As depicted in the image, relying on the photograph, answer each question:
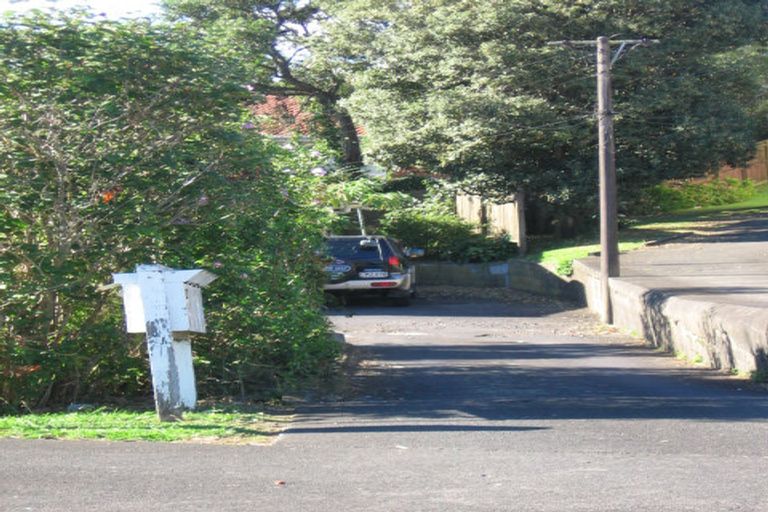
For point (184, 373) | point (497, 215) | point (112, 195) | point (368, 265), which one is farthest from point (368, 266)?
point (184, 373)

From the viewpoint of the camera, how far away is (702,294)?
54.7 ft

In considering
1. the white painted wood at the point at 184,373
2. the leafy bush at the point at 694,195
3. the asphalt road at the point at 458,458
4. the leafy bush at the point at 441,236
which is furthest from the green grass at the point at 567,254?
the white painted wood at the point at 184,373

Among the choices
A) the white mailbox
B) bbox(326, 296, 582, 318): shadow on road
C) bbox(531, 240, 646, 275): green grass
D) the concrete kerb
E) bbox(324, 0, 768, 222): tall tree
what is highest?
bbox(324, 0, 768, 222): tall tree

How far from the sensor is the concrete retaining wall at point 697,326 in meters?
12.0

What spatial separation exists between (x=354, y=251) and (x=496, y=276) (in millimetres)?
6470

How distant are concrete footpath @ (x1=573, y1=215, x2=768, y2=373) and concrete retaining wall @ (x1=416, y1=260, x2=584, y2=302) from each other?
64.2 inches

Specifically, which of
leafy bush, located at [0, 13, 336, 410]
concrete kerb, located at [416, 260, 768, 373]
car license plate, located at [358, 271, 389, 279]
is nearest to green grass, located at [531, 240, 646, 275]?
concrete kerb, located at [416, 260, 768, 373]

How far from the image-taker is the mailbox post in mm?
7883

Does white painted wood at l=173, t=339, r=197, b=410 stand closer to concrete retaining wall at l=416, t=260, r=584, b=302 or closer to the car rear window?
the car rear window

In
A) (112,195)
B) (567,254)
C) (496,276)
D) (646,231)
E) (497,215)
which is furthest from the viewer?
(497,215)

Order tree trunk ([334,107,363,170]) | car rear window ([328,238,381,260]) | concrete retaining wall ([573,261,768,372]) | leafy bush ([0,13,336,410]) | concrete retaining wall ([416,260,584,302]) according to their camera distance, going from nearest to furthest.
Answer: leafy bush ([0,13,336,410]), concrete retaining wall ([573,261,768,372]), car rear window ([328,238,381,260]), concrete retaining wall ([416,260,584,302]), tree trunk ([334,107,363,170])

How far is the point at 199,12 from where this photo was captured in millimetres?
32250

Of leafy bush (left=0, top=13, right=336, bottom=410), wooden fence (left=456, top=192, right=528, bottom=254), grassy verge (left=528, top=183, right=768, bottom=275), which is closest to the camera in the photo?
leafy bush (left=0, top=13, right=336, bottom=410)

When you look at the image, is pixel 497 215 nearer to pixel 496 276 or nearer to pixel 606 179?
pixel 496 276
